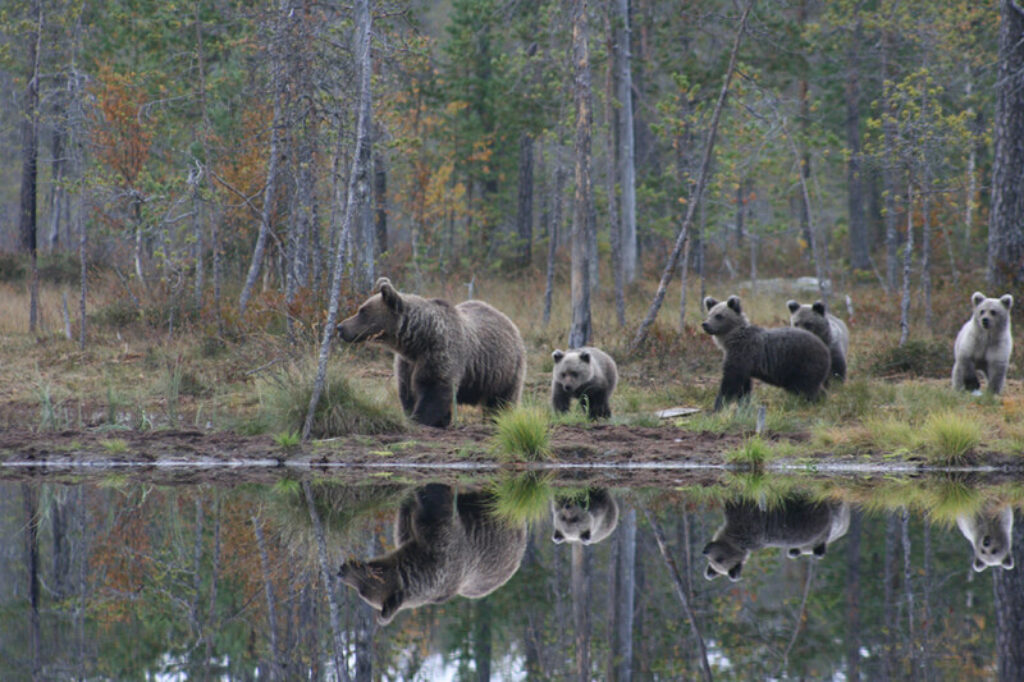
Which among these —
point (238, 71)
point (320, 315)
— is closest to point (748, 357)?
point (320, 315)

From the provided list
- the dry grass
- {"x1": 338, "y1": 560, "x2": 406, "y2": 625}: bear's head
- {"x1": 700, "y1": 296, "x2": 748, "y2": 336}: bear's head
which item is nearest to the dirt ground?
the dry grass

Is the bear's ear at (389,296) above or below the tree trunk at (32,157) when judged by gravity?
below

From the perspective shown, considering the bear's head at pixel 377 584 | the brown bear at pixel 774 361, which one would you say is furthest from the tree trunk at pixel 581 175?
the bear's head at pixel 377 584

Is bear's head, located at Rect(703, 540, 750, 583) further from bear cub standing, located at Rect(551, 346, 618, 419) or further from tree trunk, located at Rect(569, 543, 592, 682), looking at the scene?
bear cub standing, located at Rect(551, 346, 618, 419)

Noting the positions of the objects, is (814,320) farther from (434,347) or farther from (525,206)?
(525,206)

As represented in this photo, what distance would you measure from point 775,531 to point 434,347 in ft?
17.9

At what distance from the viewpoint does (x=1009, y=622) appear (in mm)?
5258

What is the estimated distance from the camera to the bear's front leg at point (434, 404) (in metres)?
12.3

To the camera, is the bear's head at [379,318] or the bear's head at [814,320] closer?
the bear's head at [379,318]

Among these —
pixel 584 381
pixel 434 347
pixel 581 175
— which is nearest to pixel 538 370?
pixel 581 175

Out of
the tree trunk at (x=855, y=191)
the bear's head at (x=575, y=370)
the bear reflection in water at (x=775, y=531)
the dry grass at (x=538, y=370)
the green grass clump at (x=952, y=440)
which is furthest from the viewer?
the tree trunk at (x=855, y=191)

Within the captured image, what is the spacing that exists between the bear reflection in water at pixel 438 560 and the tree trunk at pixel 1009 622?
2586 mm

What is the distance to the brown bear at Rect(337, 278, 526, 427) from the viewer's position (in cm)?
1212

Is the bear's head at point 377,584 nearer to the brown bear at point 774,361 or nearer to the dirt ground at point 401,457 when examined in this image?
the dirt ground at point 401,457
